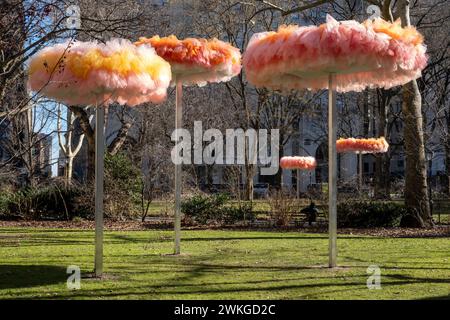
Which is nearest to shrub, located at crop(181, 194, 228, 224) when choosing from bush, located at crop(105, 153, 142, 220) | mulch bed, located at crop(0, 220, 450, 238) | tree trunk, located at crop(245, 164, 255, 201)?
mulch bed, located at crop(0, 220, 450, 238)

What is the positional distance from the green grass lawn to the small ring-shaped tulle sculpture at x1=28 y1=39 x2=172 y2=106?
9.84 feet

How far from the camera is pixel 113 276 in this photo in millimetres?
9102

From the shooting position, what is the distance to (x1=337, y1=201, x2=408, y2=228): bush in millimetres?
20594

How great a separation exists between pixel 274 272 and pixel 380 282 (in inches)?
73.1

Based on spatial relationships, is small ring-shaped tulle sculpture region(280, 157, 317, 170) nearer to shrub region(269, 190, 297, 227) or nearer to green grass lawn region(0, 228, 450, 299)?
shrub region(269, 190, 297, 227)

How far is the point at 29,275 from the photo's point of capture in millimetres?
9211

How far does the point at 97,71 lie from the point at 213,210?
45.8ft

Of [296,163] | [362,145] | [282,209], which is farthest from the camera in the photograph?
[296,163]

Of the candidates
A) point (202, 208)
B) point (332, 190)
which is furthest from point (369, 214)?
point (332, 190)

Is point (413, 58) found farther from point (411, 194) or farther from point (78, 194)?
point (78, 194)

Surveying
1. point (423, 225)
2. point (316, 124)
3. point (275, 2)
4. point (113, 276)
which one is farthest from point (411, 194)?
point (316, 124)

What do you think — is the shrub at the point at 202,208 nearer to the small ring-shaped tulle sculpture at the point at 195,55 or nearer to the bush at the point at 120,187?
the bush at the point at 120,187

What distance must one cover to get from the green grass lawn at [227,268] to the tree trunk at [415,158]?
4.31 meters

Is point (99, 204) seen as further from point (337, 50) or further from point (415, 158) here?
point (415, 158)
